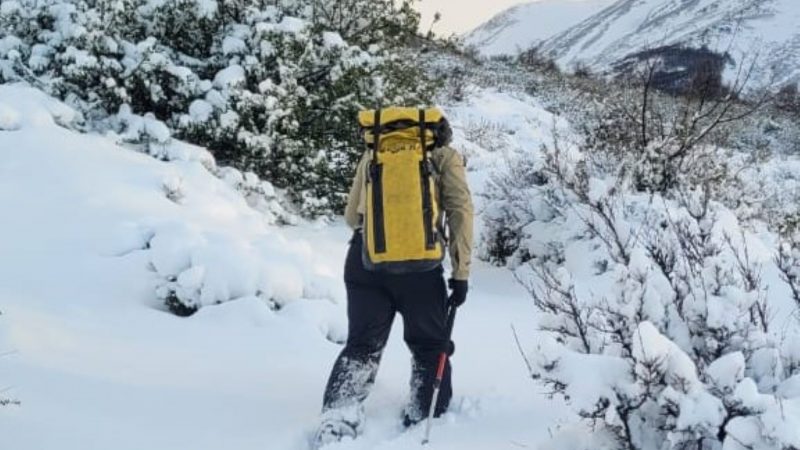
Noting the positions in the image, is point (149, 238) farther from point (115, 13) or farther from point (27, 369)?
point (115, 13)

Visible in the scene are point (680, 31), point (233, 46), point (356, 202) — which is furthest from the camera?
point (680, 31)

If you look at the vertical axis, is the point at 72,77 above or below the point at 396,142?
above

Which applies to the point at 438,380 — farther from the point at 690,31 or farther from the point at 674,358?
the point at 690,31

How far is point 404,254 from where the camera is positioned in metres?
3.71

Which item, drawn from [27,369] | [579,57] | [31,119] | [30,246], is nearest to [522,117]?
[31,119]

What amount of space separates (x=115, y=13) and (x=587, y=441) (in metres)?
6.97

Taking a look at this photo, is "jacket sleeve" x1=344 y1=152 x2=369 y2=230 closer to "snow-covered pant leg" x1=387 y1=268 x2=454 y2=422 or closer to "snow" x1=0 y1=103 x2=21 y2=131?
"snow-covered pant leg" x1=387 y1=268 x2=454 y2=422

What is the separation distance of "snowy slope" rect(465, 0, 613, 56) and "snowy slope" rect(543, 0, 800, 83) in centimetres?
327

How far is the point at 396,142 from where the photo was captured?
3.83 meters

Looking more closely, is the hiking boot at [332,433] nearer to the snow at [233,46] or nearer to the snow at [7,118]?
the snow at [7,118]

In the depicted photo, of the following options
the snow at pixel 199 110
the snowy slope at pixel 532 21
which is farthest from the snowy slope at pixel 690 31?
the snow at pixel 199 110

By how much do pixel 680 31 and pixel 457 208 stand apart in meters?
56.8

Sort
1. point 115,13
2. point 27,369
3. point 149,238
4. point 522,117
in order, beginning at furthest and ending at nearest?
point 522,117, point 115,13, point 149,238, point 27,369

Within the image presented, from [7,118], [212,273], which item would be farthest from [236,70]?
[212,273]
